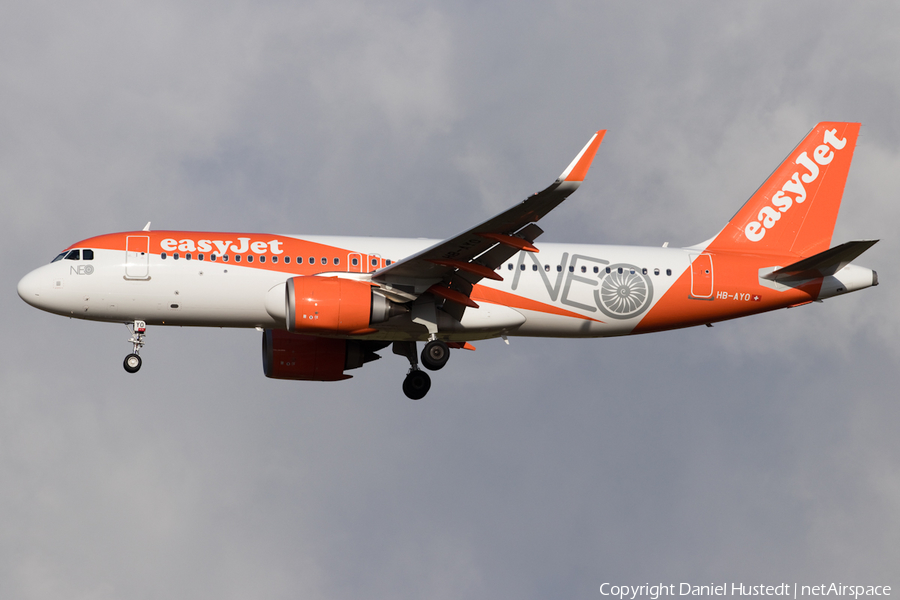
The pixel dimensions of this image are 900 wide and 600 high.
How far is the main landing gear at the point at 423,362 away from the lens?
107 feet

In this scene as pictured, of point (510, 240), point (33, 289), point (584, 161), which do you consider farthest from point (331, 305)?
point (33, 289)

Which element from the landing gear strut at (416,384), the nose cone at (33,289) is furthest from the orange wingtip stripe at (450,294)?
the nose cone at (33,289)

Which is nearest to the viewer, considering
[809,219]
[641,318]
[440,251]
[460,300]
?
[440,251]

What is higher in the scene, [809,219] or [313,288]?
[809,219]

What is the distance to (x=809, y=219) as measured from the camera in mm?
36281

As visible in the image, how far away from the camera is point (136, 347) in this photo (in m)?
32.2

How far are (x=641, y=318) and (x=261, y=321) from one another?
448 inches

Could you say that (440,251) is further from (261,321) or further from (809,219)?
(809,219)

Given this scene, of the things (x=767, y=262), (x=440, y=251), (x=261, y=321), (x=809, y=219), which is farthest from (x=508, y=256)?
(x=809, y=219)

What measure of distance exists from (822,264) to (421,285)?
480 inches

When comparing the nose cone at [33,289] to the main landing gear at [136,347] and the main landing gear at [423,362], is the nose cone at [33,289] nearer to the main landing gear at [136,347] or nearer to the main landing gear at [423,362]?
the main landing gear at [136,347]

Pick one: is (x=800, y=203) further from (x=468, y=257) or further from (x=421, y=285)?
(x=421, y=285)

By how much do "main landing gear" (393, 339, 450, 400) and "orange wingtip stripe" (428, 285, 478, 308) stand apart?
5.82 ft

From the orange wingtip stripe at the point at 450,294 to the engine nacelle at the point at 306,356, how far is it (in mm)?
5411
